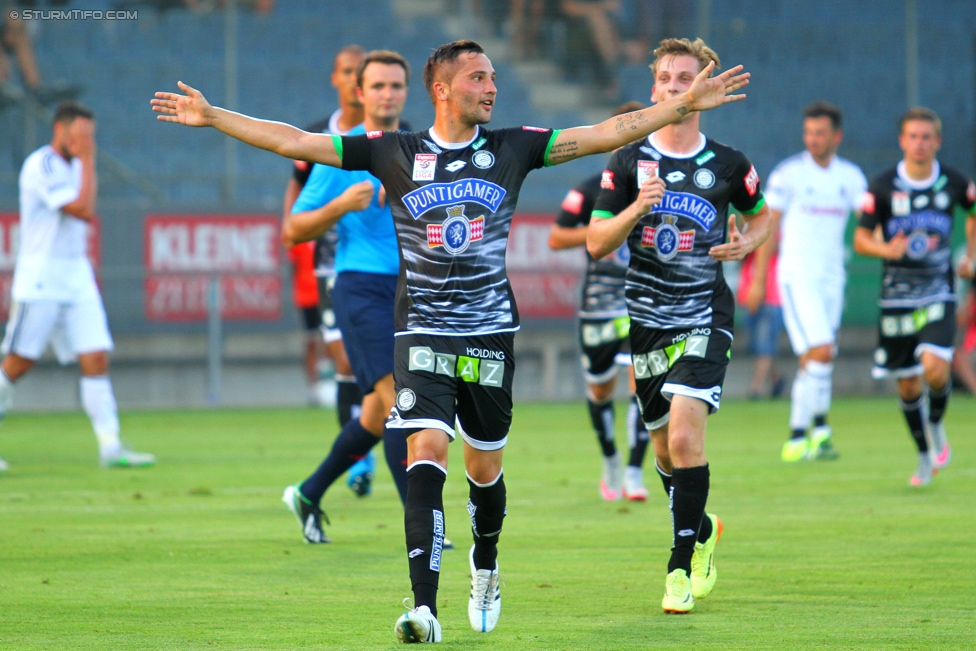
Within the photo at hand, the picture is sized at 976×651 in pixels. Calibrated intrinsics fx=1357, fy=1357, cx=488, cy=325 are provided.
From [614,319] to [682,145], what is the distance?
3229 mm

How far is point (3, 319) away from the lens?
17641mm

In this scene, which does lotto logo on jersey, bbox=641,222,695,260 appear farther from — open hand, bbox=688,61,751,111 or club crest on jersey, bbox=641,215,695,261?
open hand, bbox=688,61,751,111

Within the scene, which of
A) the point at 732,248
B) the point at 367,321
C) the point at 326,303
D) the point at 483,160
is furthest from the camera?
the point at 326,303

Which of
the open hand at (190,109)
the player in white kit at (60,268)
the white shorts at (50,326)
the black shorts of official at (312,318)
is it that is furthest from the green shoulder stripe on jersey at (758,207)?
the black shorts of official at (312,318)

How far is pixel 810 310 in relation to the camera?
11867 mm

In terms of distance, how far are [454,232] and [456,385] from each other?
589 millimetres

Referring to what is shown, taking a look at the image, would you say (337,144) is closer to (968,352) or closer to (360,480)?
(360,480)

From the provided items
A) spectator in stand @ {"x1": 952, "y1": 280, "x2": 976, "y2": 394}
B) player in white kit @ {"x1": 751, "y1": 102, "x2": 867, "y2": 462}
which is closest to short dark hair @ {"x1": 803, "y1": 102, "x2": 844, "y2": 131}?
player in white kit @ {"x1": 751, "y1": 102, "x2": 867, "y2": 462}

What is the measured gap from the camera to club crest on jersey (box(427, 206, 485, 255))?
A: 522 cm

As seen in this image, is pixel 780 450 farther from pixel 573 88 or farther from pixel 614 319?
pixel 573 88

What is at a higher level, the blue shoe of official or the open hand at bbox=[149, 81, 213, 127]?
the open hand at bbox=[149, 81, 213, 127]

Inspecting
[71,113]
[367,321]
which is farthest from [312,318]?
[367,321]

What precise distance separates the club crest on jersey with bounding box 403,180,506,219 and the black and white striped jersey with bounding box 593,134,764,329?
940 millimetres

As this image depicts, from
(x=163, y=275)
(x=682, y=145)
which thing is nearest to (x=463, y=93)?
(x=682, y=145)
